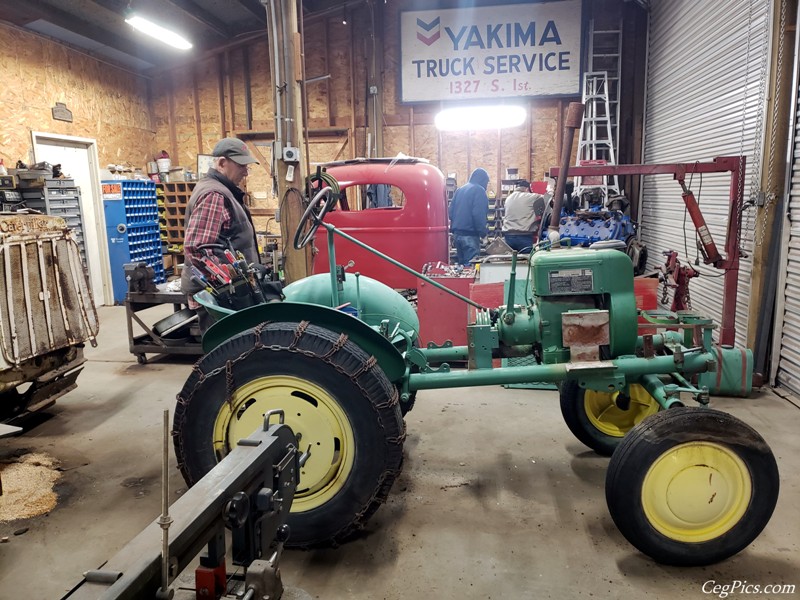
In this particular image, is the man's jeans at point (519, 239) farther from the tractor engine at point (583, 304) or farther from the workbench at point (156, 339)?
the tractor engine at point (583, 304)

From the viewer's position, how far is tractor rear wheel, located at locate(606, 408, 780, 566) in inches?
80.9

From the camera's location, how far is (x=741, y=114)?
4906 millimetres

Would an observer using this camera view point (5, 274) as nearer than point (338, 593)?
No

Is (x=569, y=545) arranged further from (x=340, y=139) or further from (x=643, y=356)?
(x=340, y=139)

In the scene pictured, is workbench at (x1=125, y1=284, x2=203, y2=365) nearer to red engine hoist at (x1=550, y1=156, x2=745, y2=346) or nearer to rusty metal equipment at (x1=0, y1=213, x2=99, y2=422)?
rusty metal equipment at (x1=0, y1=213, x2=99, y2=422)

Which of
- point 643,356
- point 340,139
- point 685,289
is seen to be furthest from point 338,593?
point 340,139

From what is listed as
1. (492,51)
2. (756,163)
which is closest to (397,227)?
(756,163)

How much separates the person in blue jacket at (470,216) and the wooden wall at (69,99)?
19.0ft

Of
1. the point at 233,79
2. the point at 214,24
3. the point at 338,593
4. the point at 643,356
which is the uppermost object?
the point at 214,24

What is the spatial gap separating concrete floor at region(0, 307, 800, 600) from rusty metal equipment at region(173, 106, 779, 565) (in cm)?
17

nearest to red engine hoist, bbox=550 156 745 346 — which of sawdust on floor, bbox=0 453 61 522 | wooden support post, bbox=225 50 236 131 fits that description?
sawdust on floor, bbox=0 453 61 522

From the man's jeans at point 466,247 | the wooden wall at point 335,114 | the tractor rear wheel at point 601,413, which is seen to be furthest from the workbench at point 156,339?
the wooden wall at point 335,114

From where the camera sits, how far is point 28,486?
2887 millimetres

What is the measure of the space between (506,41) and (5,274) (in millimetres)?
8141
